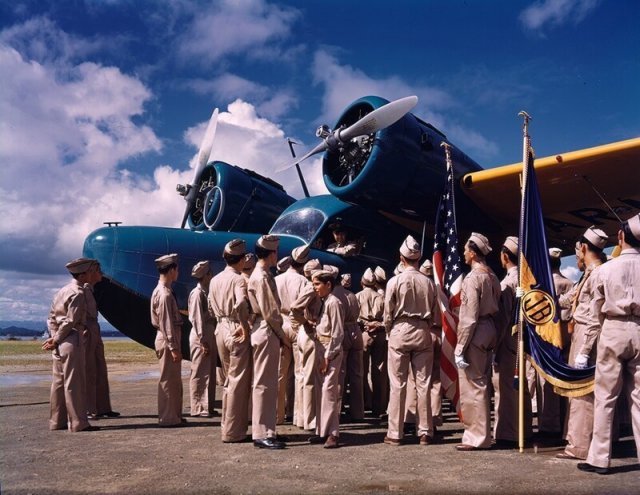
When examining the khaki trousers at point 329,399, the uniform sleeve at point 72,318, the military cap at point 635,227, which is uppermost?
the military cap at point 635,227

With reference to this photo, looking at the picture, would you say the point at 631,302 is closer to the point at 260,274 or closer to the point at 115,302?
the point at 260,274

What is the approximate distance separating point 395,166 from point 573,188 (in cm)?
325

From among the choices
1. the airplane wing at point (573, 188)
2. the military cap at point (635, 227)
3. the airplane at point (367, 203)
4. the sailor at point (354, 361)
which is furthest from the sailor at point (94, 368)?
the airplane wing at point (573, 188)

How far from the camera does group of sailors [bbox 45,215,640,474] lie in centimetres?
422

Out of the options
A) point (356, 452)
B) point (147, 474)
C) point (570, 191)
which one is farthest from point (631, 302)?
point (570, 191)

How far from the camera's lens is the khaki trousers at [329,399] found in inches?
205

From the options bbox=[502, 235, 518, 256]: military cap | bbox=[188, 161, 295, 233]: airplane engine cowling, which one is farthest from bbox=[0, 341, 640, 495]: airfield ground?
bbox=[188, 161, 295, 233]: airplane engine cowling

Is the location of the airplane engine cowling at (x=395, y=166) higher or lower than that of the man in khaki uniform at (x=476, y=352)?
higher

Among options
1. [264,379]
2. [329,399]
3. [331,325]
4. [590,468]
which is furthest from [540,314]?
[264,379]

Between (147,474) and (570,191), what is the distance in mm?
9096

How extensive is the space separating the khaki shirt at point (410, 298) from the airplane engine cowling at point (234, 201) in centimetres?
687

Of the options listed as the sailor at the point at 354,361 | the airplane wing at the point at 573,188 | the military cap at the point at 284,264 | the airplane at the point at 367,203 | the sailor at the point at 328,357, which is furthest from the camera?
the airplane wing at the point at 573,188

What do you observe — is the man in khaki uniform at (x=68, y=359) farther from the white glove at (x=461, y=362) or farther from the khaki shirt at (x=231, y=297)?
the white glove at (x=461, y=362)

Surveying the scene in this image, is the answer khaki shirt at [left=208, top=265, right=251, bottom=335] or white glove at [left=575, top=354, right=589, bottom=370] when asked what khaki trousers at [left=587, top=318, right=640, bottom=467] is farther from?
khaki shirt at [left=208, top=265, right=251, bottom=335]
